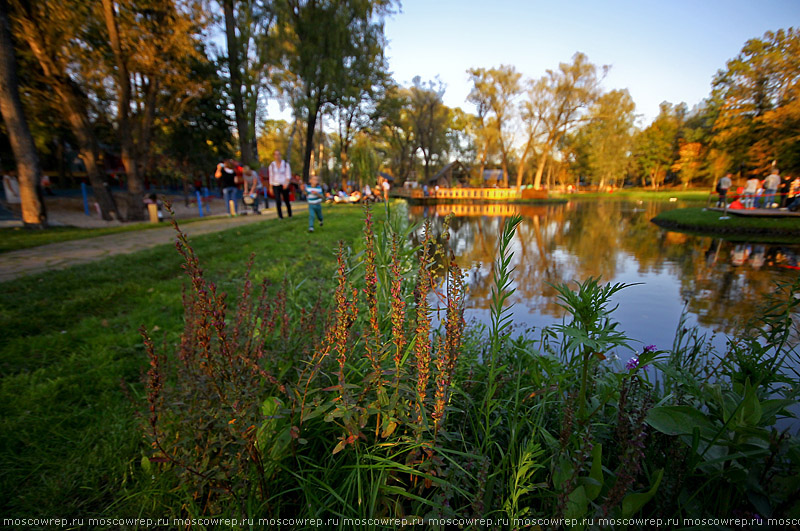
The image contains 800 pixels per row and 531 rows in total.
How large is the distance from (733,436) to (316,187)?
933 centimetres

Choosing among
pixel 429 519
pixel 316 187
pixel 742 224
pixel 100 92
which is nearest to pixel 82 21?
pixel 100 92

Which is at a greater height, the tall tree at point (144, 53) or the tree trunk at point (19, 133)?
the tall tree at point (144, 53)

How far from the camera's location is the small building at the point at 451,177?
169 feet

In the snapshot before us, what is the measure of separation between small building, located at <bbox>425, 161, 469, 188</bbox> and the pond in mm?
42049

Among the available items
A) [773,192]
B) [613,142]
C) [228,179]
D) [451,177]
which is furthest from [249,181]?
[613,142]

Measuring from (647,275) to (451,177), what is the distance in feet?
165

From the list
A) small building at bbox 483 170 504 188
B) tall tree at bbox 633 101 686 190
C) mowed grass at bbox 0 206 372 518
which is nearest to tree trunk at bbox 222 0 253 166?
mowed grass at bbox 0 206 372 518

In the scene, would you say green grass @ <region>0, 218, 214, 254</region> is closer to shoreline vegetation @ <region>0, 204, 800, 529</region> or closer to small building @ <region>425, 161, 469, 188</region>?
shoreline vegetation @ <region>0, 204, 800, 529</region>

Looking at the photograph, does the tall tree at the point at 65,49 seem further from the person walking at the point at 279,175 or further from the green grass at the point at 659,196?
the green grass at the point at 659,196

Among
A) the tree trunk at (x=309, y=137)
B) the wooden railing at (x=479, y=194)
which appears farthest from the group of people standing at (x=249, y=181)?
the wooden railing at (x=479, y=194)

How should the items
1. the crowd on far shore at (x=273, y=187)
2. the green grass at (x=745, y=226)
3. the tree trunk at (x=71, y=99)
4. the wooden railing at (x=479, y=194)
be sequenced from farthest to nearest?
1. the wooden railing at (x=479, y=194)
2. the green grass at (x=745, y=226)
3. the tree trunk at (x=71, y=99)
4. the crowd on far shore at (x=273, y=187)

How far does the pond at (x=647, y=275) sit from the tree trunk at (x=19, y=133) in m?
11.6

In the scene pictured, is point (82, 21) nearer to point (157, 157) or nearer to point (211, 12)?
point (211, 12)

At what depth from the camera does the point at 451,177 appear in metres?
54.3
